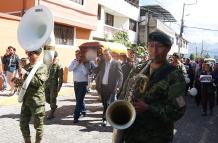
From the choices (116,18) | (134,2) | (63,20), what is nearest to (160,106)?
(63,20)

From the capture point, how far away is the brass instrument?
3.18 metres

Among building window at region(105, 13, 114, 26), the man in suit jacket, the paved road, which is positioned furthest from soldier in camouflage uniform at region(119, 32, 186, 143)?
building window at region(105, 13, 114, 26)

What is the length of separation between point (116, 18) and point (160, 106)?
113 feet

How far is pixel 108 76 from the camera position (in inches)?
336

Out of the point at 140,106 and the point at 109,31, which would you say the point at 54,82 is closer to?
the point at 140,106

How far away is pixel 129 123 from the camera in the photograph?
3.14 metres

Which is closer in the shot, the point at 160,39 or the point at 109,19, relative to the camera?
the point at 160,39

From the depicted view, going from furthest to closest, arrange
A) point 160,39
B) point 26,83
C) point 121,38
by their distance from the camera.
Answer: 1. point 121,38
2. point 26,83
3. point 160,39

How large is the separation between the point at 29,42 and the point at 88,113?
468 cm

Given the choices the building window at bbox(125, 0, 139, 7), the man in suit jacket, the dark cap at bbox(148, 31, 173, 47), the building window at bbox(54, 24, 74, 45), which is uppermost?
the building window at bbox(125, 0, 139, 7)

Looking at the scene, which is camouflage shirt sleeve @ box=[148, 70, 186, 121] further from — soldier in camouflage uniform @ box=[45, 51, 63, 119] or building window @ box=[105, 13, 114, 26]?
building window @ box=[105, 13, 114, 26]

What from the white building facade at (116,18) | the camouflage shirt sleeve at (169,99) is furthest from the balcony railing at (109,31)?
the camouflage shirt sleeve at (169,99)

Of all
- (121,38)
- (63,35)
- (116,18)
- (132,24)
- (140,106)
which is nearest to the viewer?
(140,106)

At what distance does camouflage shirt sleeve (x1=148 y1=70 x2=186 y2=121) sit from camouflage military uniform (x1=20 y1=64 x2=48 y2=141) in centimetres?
278
